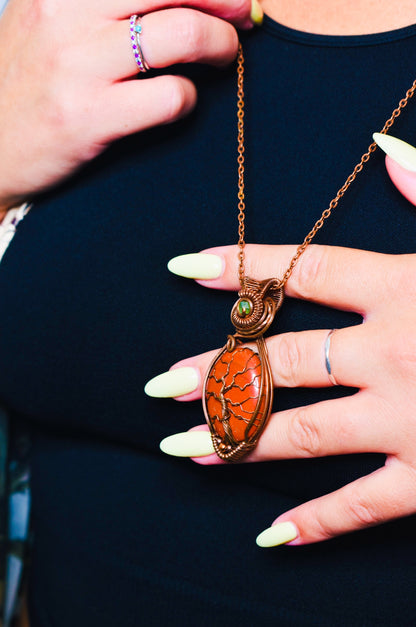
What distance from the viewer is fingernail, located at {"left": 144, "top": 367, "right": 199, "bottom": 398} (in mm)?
848

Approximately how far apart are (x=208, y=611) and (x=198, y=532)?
4.8 inches

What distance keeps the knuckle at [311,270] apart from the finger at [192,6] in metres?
0.40

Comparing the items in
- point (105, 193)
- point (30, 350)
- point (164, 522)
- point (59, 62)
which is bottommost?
point (164, 522)

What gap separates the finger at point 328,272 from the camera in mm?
740

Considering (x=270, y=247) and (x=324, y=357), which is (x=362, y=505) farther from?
(x=270, y=247)

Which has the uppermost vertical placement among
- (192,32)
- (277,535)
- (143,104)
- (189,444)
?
(192,32)

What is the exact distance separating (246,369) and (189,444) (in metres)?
0.16

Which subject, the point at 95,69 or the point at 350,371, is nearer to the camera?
the point at 350,371

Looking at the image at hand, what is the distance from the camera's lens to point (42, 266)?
986 mm

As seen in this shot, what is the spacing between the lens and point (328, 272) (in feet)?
2.53

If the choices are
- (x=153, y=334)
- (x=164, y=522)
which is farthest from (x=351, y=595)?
(x=153, y=334)

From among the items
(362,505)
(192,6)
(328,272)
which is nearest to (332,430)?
(362,505)

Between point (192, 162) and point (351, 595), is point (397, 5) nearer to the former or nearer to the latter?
point (192, 162)

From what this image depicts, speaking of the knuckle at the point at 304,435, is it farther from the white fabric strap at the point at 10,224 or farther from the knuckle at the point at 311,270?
the white fabric strap at the point at 10,224
